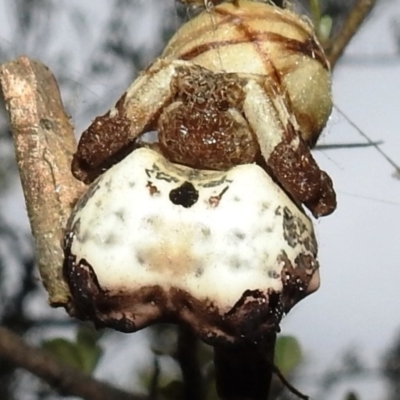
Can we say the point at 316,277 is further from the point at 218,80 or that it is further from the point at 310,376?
the point at 310,376

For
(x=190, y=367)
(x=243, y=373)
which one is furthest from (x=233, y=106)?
(x=190, y=367)

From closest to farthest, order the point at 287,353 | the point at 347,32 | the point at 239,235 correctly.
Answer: the point at 239,235
the point at 347,32
the point at 287,353

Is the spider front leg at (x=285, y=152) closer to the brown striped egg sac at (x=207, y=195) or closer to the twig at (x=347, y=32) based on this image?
the brown striped egg sac at (x=207, y=195)

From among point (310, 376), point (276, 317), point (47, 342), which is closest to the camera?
point (276, 317)

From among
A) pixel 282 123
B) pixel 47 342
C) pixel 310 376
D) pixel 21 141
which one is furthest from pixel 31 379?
pixel 282 123

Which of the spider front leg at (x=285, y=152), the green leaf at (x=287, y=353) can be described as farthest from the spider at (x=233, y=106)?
the green leaf at (x=287, y=353)

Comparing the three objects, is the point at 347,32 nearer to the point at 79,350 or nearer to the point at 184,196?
the point at 184,196

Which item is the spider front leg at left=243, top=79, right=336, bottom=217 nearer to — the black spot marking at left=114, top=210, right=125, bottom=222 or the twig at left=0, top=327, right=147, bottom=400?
the black spot marking at left=114, top=210, right=125, bottom=222
